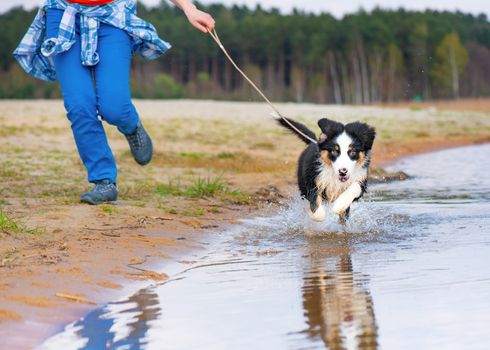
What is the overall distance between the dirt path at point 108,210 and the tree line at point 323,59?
77.8m

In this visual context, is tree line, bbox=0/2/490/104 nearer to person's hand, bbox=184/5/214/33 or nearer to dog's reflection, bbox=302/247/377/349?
person's hand, bbox=184/5/214/33

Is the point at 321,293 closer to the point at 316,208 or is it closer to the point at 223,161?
the point at 316,208

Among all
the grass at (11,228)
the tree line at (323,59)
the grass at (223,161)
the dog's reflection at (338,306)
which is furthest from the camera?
the tree line at (323,59)

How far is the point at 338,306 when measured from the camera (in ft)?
17.1

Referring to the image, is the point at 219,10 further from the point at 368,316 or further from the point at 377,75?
the point at 368,316

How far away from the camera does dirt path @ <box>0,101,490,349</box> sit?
18.1 feet

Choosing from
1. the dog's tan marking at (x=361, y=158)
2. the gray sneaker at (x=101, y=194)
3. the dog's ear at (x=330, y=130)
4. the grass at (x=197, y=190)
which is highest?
the dog's ear at (x=330, y=130)

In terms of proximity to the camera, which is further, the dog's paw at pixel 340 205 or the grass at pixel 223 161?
the grass at pixel 223 161

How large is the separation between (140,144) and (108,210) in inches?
38.7

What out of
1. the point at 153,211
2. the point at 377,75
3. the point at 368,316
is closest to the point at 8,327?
the point at 368,316

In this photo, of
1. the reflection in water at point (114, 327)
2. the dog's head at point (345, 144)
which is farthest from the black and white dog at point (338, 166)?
the reflection in water at point (114, 327)

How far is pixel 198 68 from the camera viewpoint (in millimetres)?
108750

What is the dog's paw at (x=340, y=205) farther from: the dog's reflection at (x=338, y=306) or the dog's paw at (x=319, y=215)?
the dog's reflection at (x=338, y=306)

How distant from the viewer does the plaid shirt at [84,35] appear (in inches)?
334
